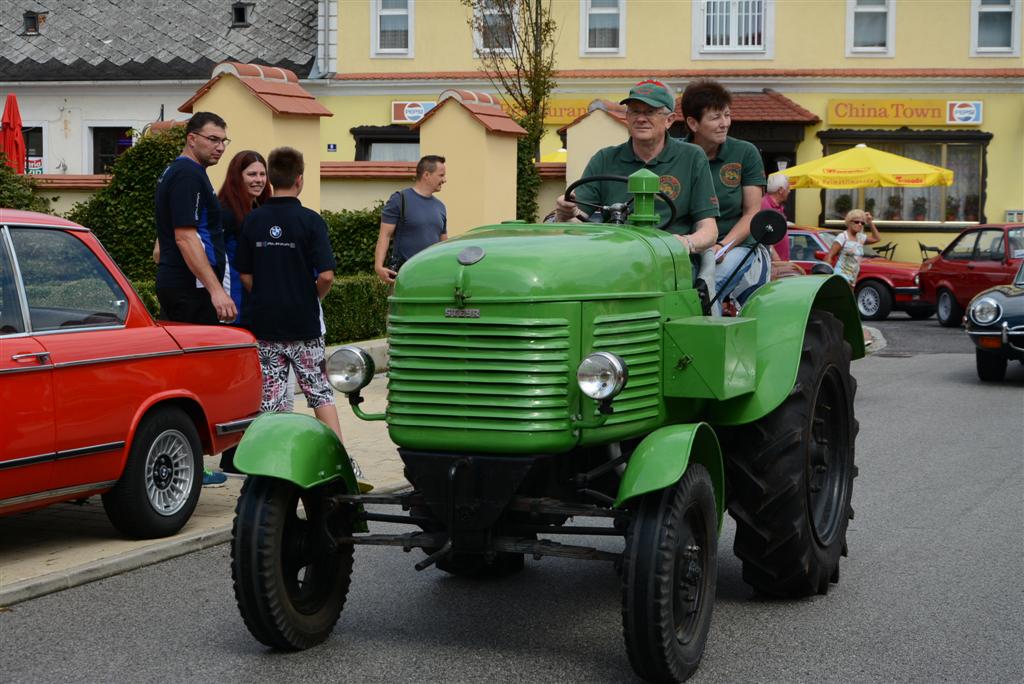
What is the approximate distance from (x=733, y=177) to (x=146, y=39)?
32.2 metres

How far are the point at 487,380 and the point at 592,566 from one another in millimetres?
2242

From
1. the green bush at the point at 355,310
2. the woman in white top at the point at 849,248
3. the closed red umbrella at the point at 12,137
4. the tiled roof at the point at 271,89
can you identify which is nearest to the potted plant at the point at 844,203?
the woman in white top at the point at 849,248

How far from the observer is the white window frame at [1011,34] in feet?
116

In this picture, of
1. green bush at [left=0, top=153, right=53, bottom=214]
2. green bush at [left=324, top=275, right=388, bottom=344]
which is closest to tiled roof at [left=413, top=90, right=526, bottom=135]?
green bush at [left=324, top=275, right=388, bottom=344]

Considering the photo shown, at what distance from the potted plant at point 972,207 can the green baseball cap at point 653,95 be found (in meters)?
30.7

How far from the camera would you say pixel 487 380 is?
5.58m

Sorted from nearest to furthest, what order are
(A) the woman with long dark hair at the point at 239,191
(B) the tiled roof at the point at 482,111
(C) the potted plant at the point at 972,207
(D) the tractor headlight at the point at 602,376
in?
(D) the tractor headlight at the point at 602,376, (A) the woman with long dark hair at the point at 239,191, (B) the tiled roof at the point at 482,111, (C) the potted plant at the point at 972,207

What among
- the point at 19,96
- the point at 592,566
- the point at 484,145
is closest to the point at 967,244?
the point at 484,145

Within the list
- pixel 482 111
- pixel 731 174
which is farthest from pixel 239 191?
pixel 482 111

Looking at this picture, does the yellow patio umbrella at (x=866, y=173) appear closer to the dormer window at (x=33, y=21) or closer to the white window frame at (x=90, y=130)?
the white window frame at (x=90, y=130)

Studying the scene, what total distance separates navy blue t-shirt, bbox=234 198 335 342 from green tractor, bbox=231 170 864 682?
103 inches

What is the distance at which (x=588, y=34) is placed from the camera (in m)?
36.6

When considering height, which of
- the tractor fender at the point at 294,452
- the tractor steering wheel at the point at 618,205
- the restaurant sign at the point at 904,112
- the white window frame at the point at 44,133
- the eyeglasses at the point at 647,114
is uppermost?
the restaurant sign at the point at 904,112

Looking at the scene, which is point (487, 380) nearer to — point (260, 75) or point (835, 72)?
point (260, 75)
